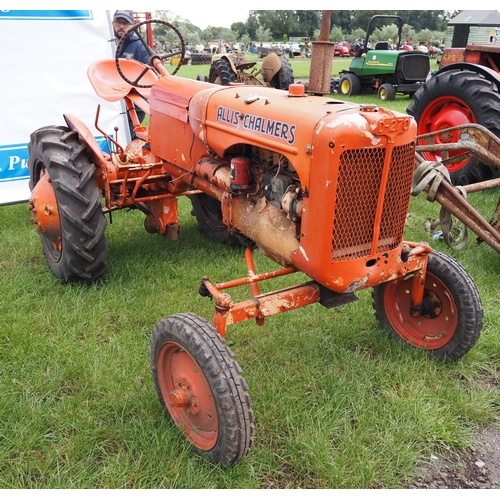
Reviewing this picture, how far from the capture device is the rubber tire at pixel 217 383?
2096mm

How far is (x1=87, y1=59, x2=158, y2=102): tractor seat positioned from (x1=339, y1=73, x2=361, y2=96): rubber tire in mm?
11513

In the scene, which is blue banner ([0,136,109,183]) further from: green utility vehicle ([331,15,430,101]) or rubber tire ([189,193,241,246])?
green utility vehicle ([331,15,430,101])

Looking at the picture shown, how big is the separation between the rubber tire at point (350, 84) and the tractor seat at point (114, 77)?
11.5 metres

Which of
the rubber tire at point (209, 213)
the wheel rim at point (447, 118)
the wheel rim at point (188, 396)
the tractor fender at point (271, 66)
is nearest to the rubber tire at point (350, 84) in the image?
the tractor fender at point (271, 66)

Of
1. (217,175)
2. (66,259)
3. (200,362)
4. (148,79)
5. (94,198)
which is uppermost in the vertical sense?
(148,79)

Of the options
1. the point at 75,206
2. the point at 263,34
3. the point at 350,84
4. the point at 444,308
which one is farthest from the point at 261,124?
the point at 263,34

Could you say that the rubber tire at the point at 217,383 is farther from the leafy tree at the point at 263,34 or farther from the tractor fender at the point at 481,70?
the leafy tree at the point at 263,34

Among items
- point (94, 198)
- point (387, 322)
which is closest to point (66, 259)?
point (94, 198)

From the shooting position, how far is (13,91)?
554cm

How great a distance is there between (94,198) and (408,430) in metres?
2.42

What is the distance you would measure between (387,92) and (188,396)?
509 inches

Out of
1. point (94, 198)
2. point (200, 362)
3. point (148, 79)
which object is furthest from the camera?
point (148, 79)

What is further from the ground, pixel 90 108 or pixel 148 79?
pixel 148 79

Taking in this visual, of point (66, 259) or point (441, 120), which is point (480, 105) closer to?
point (441, 120)
